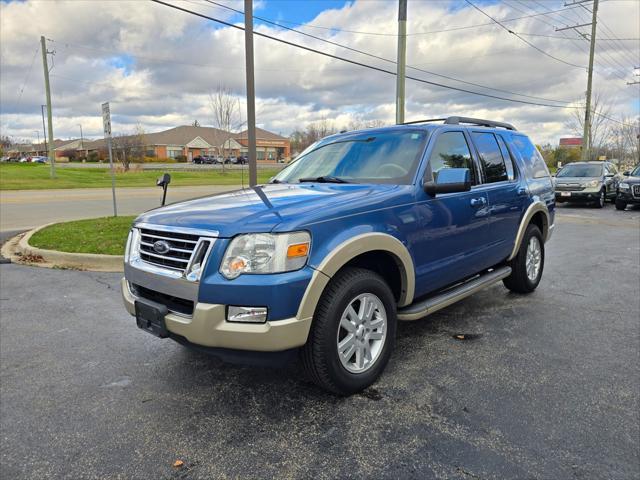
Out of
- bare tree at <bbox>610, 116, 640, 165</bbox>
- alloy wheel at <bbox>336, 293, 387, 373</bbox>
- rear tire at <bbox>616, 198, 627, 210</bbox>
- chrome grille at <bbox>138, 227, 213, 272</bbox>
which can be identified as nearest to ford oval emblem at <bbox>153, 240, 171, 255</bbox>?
chrome grille at <bbox>138, 227, 213, 272</bbox>

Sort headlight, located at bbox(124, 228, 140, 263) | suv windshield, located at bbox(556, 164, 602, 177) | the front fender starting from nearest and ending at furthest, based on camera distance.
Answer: the front fender, headlight, located at bbox(124, 228, 140, 263), suv windshield, located at bbox(556, 164, 602, 177)

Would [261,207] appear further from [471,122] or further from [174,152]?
[174,152]

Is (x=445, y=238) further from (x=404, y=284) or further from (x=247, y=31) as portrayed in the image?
(x=247, y=31)

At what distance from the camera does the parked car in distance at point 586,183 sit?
16734mm

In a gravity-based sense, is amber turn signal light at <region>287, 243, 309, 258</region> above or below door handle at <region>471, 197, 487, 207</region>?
below

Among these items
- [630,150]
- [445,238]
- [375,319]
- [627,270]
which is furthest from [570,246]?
[630,150]

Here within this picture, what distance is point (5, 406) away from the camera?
3102 mm

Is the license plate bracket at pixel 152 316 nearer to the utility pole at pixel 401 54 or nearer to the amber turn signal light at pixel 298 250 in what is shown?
the amber turn signal light at pixel 298 250

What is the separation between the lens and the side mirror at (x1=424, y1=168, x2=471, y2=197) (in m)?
3.54

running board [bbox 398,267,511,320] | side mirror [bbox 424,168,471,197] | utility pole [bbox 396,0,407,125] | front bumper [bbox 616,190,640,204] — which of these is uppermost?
utility pole [bbox 396,0,407,125]

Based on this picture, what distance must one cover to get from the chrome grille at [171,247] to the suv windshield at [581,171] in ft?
60.1

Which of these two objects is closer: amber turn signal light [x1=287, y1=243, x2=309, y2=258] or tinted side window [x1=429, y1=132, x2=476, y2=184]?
amber turn signal light [x1=287, y1=243, x2=309, y2=258]

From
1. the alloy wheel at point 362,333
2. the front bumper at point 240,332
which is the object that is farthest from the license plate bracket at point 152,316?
the alloy wheel at point 362,333

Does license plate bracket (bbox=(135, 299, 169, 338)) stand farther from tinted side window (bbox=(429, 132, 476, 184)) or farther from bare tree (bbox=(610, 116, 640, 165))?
bare tree (bbox=(610, 116, 640, 165))
